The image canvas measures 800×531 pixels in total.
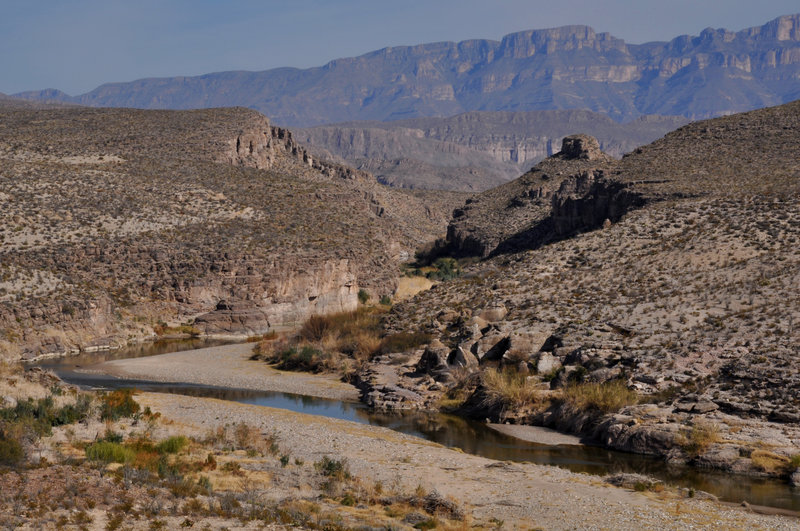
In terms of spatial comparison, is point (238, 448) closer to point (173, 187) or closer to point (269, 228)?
point (269, 228)

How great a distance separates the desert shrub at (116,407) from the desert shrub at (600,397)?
1653 centimetres

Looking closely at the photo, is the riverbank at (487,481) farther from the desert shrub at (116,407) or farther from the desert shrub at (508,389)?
the desert shrub at (508,389)

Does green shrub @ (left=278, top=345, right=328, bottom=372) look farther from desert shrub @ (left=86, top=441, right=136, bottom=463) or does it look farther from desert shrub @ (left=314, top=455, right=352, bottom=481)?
desert shrub @ (left=86, top=441, right=136, bottom=463)

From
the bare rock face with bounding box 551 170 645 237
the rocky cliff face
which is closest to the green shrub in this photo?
the bare rock face with bounding box 551 170 645 237

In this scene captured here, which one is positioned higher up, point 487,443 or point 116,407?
point 116,407

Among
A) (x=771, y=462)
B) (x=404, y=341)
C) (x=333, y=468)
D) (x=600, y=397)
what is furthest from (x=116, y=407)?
(x=771, y=462)

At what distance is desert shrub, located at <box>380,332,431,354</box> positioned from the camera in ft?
154

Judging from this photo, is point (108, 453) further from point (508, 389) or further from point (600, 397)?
point (600, 397)

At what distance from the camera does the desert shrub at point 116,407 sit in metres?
29.1

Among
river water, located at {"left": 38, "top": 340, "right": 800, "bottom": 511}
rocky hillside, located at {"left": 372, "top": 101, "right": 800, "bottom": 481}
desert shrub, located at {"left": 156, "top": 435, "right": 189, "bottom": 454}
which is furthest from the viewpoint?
rocky hillside, located at {"left": 372, "top": 101, "right": 800, "bottom": 481}

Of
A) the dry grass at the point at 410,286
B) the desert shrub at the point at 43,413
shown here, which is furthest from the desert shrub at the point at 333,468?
the dry grass at the point at 410,286

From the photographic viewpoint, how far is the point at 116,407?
30156mm

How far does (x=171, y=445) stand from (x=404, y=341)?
23.2m

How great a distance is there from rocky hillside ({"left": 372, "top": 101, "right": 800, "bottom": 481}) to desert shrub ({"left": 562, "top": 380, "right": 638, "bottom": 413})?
74 mm
